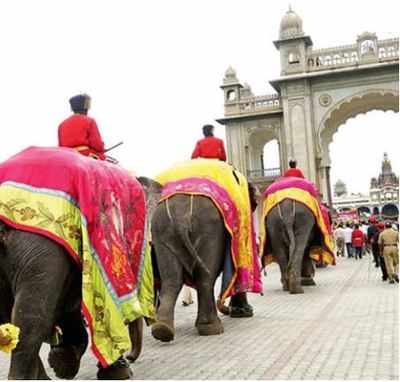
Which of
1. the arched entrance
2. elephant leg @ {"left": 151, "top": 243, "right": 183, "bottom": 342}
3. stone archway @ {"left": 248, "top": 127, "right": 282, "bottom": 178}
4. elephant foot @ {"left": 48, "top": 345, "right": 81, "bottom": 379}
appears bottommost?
the arched entrance

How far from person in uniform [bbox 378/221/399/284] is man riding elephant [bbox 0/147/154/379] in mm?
7360

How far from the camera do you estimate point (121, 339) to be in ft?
12.5

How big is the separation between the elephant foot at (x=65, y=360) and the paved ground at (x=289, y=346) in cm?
37

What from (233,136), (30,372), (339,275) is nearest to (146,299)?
(30,372)

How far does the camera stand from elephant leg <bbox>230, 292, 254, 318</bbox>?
759 centimetres

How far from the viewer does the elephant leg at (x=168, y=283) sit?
5.71m

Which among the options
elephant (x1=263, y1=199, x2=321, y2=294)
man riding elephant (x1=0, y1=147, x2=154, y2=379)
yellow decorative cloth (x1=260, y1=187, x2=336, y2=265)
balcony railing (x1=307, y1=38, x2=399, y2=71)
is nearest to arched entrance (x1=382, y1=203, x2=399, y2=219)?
balcony railing (x1=307, y1=38, x2=399, y2=71)

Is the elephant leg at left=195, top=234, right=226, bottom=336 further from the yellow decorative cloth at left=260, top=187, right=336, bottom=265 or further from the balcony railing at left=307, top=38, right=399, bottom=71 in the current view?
the balcony railing at left=307, top=38, right=399, bottom=71

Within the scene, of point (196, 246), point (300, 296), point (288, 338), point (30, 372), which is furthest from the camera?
point (300, 296)

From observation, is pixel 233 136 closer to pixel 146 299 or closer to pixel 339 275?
pixel 339 275

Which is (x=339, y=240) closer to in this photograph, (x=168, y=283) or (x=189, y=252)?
(x=189, y=252)

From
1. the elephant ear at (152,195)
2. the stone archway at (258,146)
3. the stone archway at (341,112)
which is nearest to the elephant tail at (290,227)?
the elephant ear at (152,195)

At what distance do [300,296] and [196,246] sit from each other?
3502mm

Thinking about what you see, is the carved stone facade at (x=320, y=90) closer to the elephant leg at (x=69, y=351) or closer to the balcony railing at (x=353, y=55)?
the balcony railing at (x=353, y=55)
